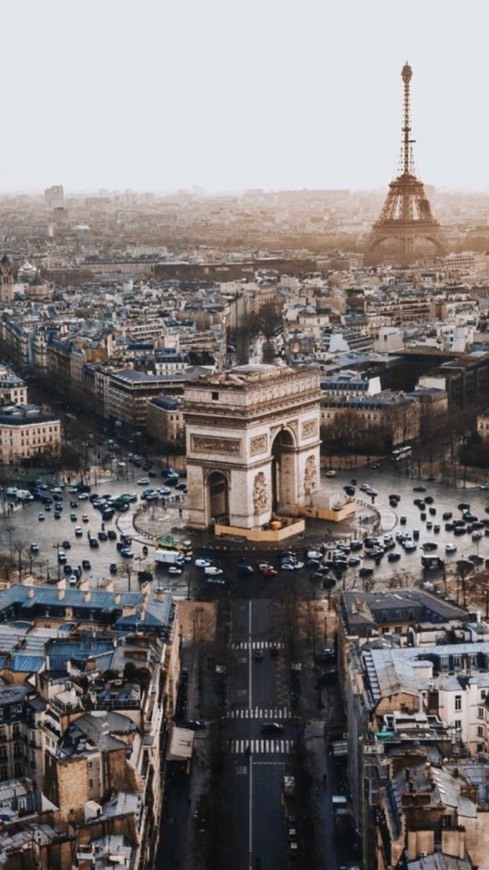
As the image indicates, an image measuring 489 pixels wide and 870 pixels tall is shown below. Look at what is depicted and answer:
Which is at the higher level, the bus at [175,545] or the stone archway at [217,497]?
the stone archway at [217,497]

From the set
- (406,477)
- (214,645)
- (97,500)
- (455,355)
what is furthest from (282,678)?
(455,355)

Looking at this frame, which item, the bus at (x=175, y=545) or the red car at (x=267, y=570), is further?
the bus at (x=175, y=545)

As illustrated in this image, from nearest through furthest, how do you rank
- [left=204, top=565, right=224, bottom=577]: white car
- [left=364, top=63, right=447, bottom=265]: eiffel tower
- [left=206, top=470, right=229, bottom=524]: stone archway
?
[left=204, top=565, right=224, bottom=577]: white car
[left=206, top=470, right=229, bottom=524]: stone archway
[left=364, top=63, right=447, bottom=265]: eiffel tower

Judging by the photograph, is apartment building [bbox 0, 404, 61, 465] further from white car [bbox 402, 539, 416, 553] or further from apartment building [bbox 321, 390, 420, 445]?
white car [bbox 402, 539, 416, 553]

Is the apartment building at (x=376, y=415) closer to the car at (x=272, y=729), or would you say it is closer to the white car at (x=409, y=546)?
the white car at (x=409, y=546)

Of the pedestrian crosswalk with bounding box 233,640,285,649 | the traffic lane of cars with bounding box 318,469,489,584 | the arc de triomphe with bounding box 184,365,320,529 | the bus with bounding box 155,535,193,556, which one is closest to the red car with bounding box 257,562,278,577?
the traffic lane of cars with bounding box 318,469,489,584

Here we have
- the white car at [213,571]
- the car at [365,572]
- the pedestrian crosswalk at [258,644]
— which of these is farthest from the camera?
the white car at [213,571]

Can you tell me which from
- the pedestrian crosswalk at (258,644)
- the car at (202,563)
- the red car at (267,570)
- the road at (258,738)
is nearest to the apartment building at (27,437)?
the car at (202,563)
